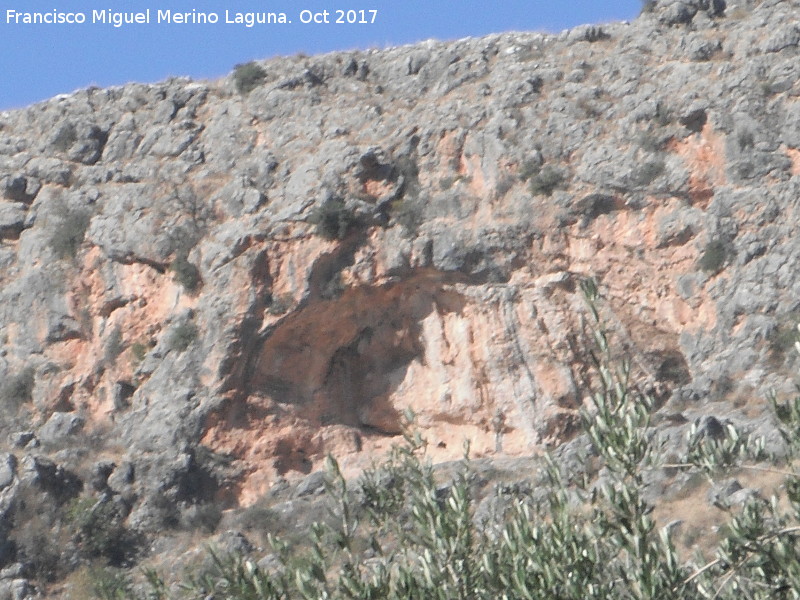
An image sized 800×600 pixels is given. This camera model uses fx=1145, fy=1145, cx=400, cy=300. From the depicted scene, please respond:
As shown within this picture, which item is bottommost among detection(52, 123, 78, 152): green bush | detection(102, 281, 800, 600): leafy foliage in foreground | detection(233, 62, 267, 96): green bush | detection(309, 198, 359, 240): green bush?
detection(102, 281, 800, 600): leafy foliage in foreground

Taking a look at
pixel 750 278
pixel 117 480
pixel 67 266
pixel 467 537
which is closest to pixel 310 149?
pixel 67 266

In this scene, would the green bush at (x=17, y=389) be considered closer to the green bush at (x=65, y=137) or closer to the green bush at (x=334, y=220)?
the green bush at (x=65, y=137)

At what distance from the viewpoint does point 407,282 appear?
24031 millimetres

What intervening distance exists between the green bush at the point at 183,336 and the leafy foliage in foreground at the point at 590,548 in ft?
52.8

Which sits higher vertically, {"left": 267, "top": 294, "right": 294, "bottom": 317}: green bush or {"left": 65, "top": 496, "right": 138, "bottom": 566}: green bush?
{"left": 267, "top": 294, "right": 294, "bottom": 317}: green bush

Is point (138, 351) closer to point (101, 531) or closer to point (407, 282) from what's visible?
point (101, 531)

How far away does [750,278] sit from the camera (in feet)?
73.4

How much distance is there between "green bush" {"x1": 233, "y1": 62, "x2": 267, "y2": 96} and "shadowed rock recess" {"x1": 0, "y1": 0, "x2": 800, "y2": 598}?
2007mm

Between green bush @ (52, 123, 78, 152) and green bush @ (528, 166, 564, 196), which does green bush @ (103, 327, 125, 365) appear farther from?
green bush @ (528, 166, 564, 196)

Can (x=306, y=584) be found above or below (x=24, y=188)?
below

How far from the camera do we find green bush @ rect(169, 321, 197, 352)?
24.4 meters

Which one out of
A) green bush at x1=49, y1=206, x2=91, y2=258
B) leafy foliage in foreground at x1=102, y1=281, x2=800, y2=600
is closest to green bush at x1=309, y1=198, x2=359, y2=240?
green bush at x1=49, y1=206, x2=91, y2=258

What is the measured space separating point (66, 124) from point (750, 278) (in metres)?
17.3

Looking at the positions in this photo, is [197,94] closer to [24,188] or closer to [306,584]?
[24,188]
